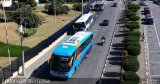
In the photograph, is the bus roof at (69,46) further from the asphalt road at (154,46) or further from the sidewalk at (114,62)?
the asphalt road at (154,46)

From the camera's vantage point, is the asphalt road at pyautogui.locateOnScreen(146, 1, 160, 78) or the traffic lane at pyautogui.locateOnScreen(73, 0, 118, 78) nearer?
the traffic lane at pyautogui.locateOnScreen(73, 0, 118, 78)

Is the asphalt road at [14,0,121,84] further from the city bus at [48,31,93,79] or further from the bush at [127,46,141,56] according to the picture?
the bush at [127,46,141,56]

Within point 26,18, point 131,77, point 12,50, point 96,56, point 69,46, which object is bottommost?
point 12,50

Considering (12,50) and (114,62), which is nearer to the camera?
(114,62)

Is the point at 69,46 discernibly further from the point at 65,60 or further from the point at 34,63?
the point at 34,63

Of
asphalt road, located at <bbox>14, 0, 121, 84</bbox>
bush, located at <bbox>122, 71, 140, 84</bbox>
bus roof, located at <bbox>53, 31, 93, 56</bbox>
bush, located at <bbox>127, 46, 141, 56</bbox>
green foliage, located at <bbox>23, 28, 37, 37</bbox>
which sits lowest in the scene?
asphalt road, located at <bbox>14, 0, 121, 84</bbox>

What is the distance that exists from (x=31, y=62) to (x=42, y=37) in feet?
67.5

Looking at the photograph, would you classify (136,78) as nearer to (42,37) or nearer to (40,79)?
(40,79)

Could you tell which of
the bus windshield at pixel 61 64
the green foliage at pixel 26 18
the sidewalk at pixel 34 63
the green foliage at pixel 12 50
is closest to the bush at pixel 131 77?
the bus windshield at pixel 61 64

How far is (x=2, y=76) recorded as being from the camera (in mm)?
39344

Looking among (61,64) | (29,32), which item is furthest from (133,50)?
(29,32)

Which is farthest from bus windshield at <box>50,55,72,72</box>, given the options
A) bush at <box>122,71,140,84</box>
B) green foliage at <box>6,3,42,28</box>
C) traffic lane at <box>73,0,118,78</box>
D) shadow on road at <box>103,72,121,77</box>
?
green foliage at <box>6,3,42,28</box>

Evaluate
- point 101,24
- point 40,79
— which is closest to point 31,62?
point 40,79

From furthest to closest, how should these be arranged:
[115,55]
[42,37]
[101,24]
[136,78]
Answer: [101,24] < [42,37] < [115,55] < [136,78]
